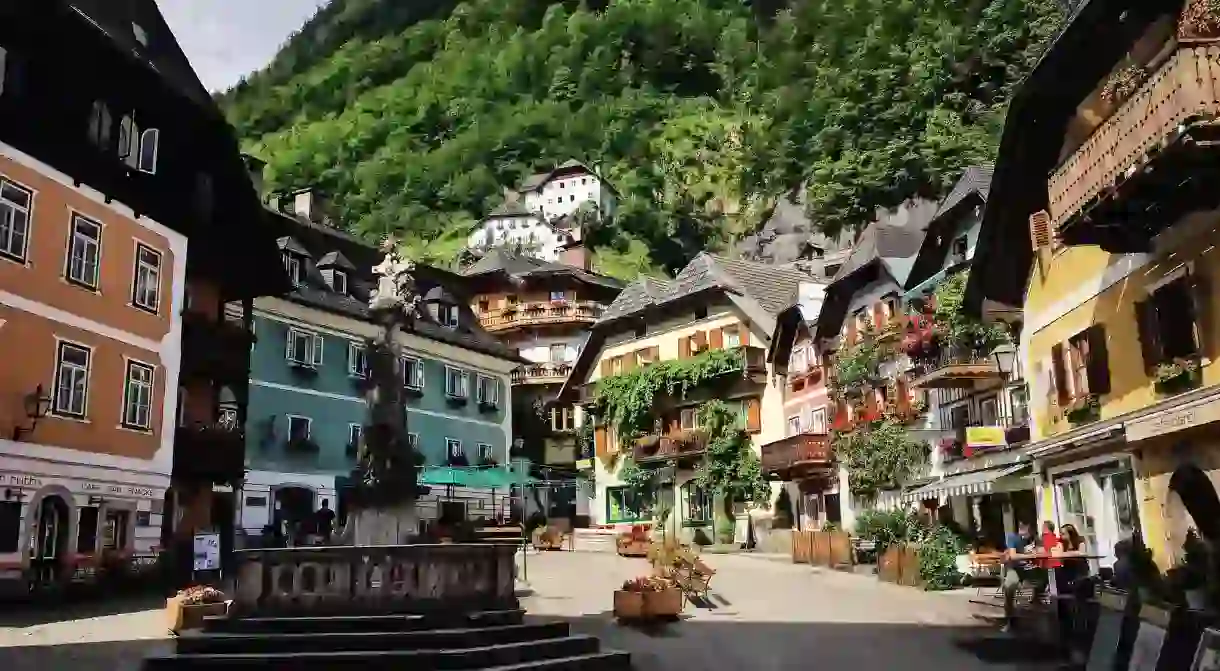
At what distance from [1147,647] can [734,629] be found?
9011 millimetres

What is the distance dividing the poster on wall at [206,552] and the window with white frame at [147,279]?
595cm

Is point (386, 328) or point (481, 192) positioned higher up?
point (481, 192)

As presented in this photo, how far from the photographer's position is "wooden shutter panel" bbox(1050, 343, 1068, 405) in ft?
66.0

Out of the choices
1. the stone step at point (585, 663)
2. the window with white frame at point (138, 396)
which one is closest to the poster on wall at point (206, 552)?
the window with white frame at point (138, 396)

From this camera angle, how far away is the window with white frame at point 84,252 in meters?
22.8

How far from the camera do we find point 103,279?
934 inches

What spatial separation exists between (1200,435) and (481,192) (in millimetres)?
82851

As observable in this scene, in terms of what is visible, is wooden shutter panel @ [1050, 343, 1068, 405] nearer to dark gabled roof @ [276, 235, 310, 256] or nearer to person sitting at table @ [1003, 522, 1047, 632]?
person sitting at table @ [1003, 522, 1047, 632]

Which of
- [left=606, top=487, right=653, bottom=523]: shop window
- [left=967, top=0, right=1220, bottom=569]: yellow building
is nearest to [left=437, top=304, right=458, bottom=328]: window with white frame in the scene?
[left=606, top=487, right=653, bottom=523]: shop window

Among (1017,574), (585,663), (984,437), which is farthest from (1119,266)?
(585,663)

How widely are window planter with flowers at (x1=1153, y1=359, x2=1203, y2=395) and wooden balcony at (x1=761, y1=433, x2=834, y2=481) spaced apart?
66.9 ft

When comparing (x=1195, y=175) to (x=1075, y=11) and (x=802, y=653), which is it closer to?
(x=1075, y=11)

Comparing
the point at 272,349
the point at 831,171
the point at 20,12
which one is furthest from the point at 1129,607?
the point at 831,171

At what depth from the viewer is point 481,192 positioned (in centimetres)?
9450
